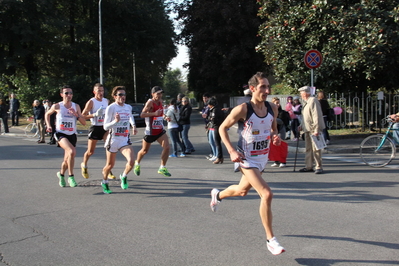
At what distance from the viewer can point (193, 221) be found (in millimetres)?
5625

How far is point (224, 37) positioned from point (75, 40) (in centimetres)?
1427

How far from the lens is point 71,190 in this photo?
772cm

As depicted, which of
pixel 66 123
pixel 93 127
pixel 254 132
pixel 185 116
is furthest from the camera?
pixel 185 116

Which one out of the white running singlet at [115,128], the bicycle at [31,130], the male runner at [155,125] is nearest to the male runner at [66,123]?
the white running singlet at [115,128]

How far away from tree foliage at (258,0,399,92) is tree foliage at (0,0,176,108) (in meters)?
16.5

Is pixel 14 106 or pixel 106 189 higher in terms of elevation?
pixel 14 106

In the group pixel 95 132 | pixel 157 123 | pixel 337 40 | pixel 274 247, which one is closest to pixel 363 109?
pixel 337 40

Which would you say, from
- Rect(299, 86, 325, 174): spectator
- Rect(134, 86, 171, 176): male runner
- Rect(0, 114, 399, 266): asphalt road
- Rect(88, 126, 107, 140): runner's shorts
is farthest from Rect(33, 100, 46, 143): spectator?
Rect(299, 86, 325, 174): spectator

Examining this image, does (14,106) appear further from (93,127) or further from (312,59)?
(93,127)

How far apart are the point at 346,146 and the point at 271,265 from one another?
9.94m

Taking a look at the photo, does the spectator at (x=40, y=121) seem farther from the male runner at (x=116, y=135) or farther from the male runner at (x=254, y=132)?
the male runner at (x=254, y=132)

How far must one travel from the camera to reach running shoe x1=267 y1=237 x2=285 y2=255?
4.17m

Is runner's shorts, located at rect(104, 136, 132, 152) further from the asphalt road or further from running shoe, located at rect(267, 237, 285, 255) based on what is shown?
running shoe, located at rect(267, 237, 285, 255)

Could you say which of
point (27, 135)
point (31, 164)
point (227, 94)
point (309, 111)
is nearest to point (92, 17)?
point (227, 94)
